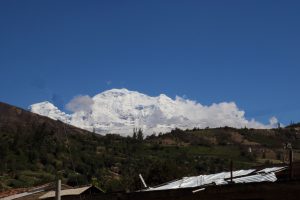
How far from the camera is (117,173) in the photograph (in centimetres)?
9775

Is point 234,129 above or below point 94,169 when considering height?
above

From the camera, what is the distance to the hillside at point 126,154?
2869 inches

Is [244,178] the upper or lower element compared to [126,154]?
lower

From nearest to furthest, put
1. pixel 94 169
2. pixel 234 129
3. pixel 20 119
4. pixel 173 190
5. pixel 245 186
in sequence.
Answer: pixel 245 186, pixel 173 190, pixel 94 169, pixel 234 129, pixel 20 119

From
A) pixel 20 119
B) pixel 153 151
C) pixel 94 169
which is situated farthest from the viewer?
pixel 20 119

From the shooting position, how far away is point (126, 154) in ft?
380

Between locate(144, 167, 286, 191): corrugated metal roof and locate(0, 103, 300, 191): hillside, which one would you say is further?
locate(0, 103, 300, 191): hillside

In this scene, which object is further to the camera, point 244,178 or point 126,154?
point 126,154

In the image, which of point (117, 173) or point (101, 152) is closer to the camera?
point (117, 173)

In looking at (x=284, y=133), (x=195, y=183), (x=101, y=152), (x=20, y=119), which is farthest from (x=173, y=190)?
(x=20, y=119)

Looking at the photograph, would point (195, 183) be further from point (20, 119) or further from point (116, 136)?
point (20, 119)

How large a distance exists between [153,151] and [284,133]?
4566 centimetres

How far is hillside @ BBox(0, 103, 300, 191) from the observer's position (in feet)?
239

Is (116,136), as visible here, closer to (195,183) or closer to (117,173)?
(117,173)
